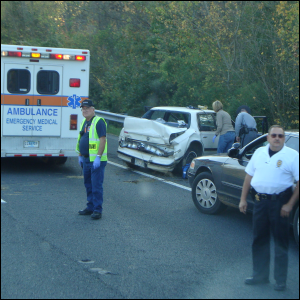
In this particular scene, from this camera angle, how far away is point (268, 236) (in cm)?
445

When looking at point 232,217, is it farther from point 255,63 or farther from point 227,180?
point 255,63

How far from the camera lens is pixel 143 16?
89.7 feet

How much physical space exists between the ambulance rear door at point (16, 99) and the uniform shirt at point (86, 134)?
11.2 feet

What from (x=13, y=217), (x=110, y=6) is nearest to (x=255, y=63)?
(x=13, y=217)

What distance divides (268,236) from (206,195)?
121 inches

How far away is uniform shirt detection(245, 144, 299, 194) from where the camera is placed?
4.26 m

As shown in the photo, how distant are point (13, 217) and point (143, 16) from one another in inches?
883

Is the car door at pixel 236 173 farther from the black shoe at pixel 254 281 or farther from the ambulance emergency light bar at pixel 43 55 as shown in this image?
the ambulance emergency light bar at pixel 43 55

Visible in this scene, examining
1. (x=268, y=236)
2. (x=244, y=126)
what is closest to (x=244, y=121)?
(x=244, y=126)

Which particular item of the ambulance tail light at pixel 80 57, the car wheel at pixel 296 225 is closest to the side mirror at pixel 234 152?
the car wheel at pixel 296 225

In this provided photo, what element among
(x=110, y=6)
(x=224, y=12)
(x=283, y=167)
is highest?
(x=110, y=6)

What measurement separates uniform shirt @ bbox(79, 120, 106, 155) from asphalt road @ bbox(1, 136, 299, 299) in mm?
1031

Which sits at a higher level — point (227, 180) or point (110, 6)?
point (110, 6)

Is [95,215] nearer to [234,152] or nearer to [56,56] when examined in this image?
[234,152]
